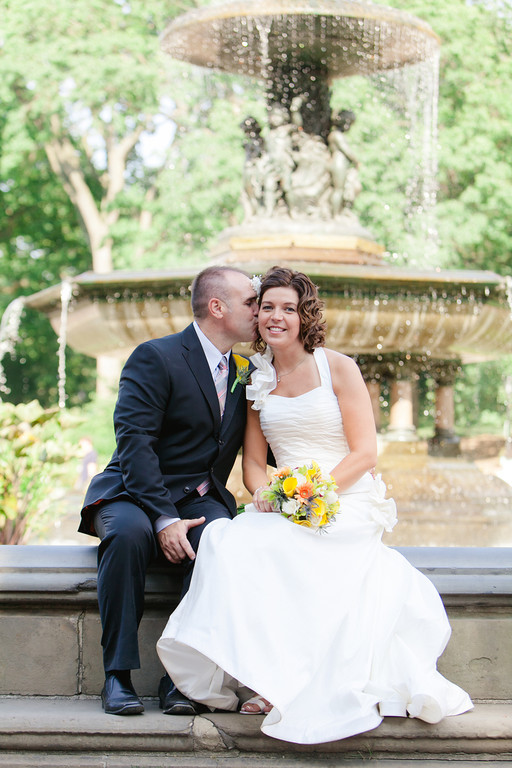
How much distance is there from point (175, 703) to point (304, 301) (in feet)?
5.69

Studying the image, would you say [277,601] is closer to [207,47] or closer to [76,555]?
[76,555]

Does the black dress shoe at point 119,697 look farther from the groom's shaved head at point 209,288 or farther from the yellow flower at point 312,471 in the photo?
the groom's shaved head at point 209,288

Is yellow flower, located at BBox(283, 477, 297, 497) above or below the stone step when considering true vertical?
above

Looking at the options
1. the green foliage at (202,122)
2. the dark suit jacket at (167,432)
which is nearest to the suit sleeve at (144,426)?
the dark suit jacket at (167,432)

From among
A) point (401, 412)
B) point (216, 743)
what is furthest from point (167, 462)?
point (401, 412)

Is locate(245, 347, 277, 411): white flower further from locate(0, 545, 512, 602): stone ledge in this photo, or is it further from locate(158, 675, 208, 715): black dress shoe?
locate(158, 675, 208, 715): black dress shoe

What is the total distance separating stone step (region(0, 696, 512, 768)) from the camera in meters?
3.32

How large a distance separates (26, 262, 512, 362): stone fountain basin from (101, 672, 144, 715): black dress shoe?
5246 millimetres

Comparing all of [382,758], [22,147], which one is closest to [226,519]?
[382,758]

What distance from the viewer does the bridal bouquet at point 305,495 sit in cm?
356

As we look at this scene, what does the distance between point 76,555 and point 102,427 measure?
15190 mm

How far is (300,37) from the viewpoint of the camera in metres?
10.0

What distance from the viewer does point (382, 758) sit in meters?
3.35

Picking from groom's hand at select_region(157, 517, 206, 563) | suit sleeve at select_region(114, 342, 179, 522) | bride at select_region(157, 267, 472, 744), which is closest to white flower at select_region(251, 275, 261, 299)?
suit sleeve at select_region(114, 342, 179, 522)
